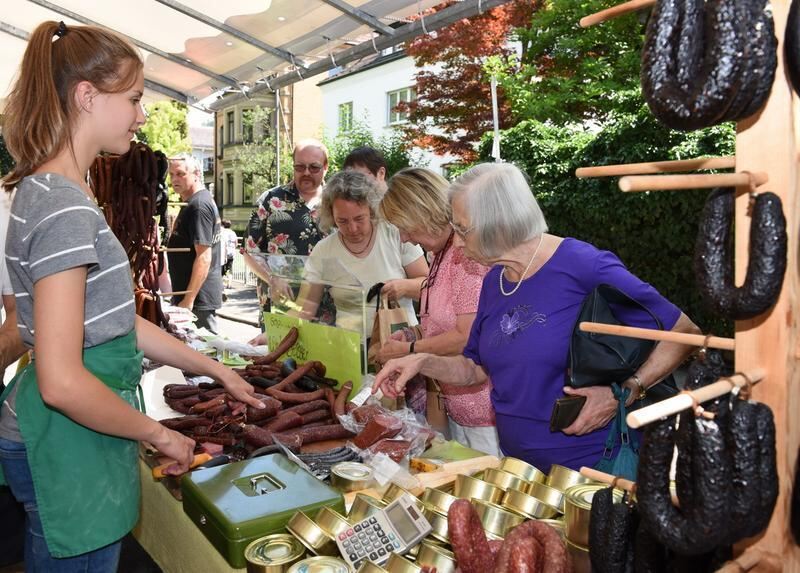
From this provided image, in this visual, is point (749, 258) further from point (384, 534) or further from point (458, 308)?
point (458, 308)

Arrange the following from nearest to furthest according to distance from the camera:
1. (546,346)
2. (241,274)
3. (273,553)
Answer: (273,553) < (546,346) < (241,274)

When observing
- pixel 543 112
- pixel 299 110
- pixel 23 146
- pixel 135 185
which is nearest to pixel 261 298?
pixel 135 185

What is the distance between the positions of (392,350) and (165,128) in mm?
35349

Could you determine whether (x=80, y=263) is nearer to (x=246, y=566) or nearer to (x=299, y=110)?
(x=246, y=566)

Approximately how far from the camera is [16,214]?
1766 mm

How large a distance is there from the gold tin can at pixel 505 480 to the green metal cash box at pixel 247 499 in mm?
466

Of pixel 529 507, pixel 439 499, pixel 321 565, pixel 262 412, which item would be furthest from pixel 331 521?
pixel 262 412

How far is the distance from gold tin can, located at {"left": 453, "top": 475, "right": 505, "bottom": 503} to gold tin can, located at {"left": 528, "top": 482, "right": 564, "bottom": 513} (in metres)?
0.10

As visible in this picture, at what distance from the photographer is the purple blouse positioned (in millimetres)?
2607

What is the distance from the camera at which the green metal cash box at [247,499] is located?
186cm

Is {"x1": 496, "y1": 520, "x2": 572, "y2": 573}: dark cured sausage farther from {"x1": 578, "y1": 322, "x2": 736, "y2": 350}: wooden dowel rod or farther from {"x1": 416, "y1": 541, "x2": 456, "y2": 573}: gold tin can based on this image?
{"x1": 578, "y1": 322, "x2": 736, "y2": 350}: wooden dowel rod

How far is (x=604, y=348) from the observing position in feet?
7.93

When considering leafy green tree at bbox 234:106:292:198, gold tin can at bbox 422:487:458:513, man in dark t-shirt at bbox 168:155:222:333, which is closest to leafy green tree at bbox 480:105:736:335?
man in dark t-shirt at bbox 168:155:222:333

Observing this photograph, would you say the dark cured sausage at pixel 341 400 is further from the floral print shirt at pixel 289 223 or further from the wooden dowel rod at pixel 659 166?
the floral print shirt at pixel 289 223
